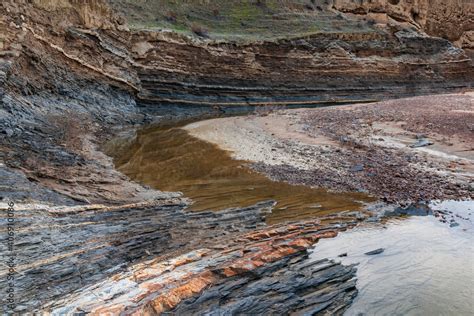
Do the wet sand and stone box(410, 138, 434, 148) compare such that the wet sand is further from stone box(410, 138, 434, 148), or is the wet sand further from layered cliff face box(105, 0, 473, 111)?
layered cliff face box(105, 0, 473, 111)

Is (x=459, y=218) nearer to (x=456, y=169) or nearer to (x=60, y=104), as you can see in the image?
(x=456, y=169)

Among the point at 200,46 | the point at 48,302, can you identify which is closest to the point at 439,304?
the point at 48,302

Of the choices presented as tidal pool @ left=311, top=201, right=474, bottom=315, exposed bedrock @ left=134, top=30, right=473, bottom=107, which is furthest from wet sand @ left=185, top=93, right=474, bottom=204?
exposed bedrock @ left=134, top=30, right=473, bottom=107

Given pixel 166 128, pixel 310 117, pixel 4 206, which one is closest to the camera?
pixel 4 206

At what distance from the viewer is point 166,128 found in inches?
763

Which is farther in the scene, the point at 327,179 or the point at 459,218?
the point at 327,179

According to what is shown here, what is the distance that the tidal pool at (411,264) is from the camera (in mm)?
4930

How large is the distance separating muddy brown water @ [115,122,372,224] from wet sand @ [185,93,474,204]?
60 centimetres

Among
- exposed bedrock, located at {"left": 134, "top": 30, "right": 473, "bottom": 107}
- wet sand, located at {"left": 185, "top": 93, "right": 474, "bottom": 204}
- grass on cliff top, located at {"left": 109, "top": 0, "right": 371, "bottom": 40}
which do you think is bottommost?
wet sand, located at {"left": 185, "top": 93, "right": 474, "bottom": 204}

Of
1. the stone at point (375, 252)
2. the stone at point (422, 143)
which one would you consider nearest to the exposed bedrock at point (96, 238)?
the stone at point (375, 252)

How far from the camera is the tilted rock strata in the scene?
4.40 metres

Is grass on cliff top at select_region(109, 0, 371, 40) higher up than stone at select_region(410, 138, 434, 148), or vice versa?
grass on cliff top at select_region(109, 0, 371, 40)

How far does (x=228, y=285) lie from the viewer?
4.85m

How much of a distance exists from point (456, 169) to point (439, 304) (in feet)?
21.8
